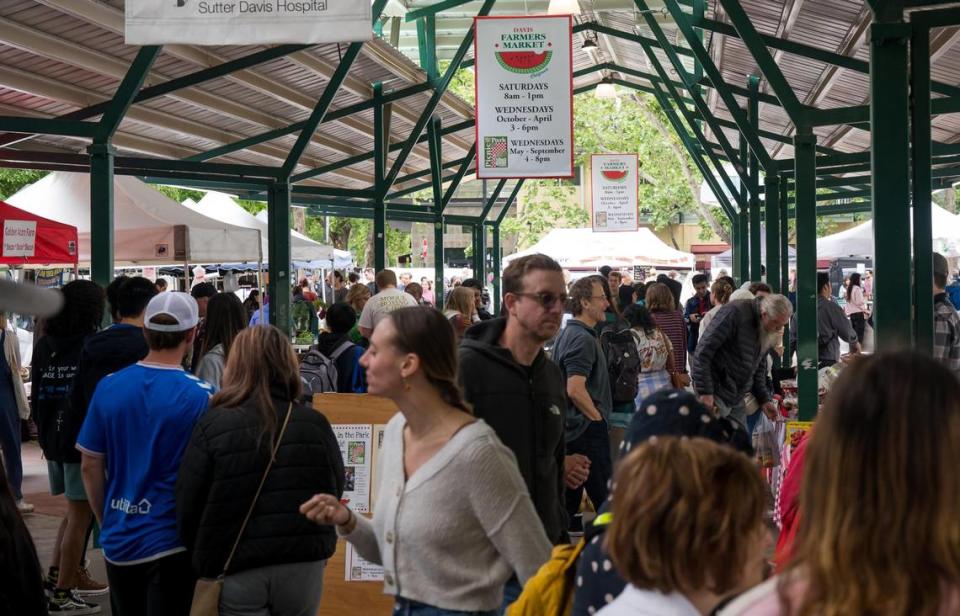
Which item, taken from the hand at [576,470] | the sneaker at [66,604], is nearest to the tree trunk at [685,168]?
the sneaker at [66,604]

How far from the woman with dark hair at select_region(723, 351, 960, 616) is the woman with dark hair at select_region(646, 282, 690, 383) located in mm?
10995

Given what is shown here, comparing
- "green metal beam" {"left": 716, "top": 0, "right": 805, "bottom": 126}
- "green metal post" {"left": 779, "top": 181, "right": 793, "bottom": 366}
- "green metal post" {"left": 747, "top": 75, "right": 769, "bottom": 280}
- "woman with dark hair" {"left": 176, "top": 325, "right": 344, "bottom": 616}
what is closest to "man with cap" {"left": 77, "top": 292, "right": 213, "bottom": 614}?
"woman with dark hair" {"left": 176, "top": 325, "right": 344, "bottom": 616}

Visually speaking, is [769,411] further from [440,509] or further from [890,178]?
[440,509]

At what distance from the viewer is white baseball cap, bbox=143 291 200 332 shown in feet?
16.1

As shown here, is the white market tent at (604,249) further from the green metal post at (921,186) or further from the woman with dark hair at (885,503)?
the woman with dark hair at (885,503)

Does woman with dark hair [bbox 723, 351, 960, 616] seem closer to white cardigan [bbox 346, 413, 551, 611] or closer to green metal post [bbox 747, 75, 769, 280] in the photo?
white cardigan [bbox 346, 413, 551, 611]

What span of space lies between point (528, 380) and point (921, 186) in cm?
300

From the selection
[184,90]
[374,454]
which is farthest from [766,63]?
[184,90]

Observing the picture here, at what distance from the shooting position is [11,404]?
9836 mm

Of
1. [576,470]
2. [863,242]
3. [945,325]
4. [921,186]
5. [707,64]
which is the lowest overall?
[576,470]

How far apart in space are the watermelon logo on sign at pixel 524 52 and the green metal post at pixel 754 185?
4.38m

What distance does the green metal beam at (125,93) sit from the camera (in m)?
10.0

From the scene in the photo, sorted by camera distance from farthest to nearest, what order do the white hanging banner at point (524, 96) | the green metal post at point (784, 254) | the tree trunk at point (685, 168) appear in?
1. the tree trunk at point (685, 168)
2. the green metal post at point (784, 254)
3. the white hanging banner at point (524, 96)

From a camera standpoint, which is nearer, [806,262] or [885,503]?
[885,503]
